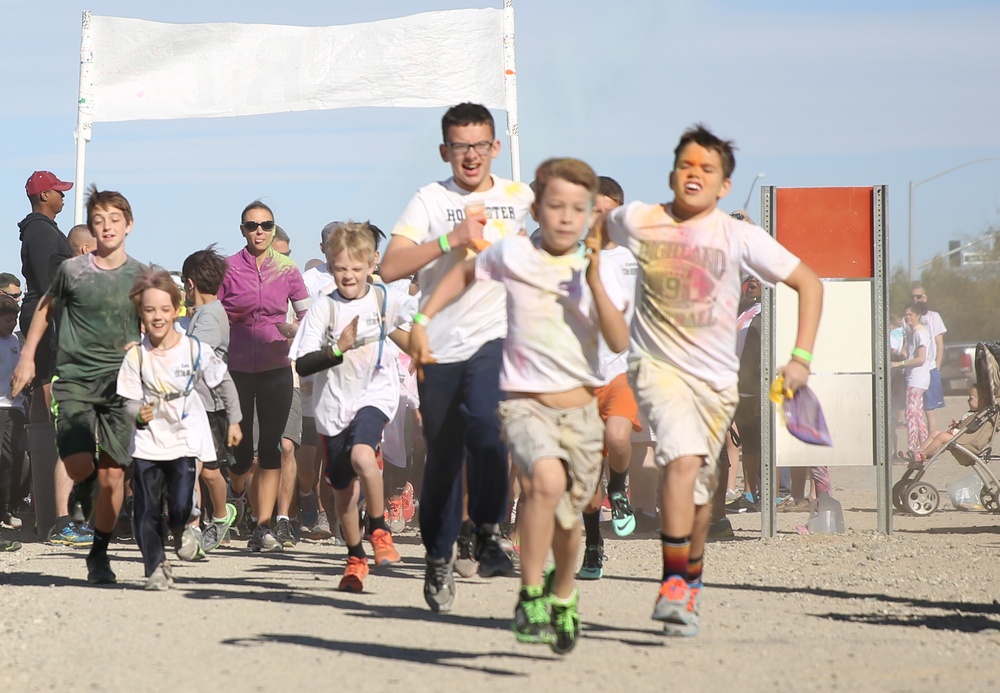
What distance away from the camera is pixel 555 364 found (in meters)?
5.92

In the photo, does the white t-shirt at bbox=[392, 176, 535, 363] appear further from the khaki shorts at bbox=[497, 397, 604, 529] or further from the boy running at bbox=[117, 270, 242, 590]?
the boy running at bbox=[117, 270, 242, 590]

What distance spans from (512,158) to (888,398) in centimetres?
391

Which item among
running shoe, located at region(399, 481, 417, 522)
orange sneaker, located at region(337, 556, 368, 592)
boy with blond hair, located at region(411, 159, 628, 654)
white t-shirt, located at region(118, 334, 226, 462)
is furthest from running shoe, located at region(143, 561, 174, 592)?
running shoe, located at region(399, 481, 417, 522)

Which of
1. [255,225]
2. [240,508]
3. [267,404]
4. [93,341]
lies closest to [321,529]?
[240,508]

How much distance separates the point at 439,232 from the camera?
706 centimetres

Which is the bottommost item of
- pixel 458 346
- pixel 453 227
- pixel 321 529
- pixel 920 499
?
pixel 321 529

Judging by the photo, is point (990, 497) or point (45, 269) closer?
point (45, 269)

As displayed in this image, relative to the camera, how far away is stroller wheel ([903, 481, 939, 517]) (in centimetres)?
1374

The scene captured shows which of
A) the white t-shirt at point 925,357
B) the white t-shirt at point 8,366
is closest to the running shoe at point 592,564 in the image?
the white t-shirt at point 8,366

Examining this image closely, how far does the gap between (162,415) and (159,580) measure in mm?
875

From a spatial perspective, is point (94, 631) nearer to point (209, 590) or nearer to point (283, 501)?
point (209, 590)

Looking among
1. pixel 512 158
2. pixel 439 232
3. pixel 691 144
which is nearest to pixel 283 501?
pixel 512 158

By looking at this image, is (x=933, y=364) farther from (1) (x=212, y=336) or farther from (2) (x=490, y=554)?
(2) (x=490, y=554)

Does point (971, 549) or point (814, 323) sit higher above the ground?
point (814, 323)
